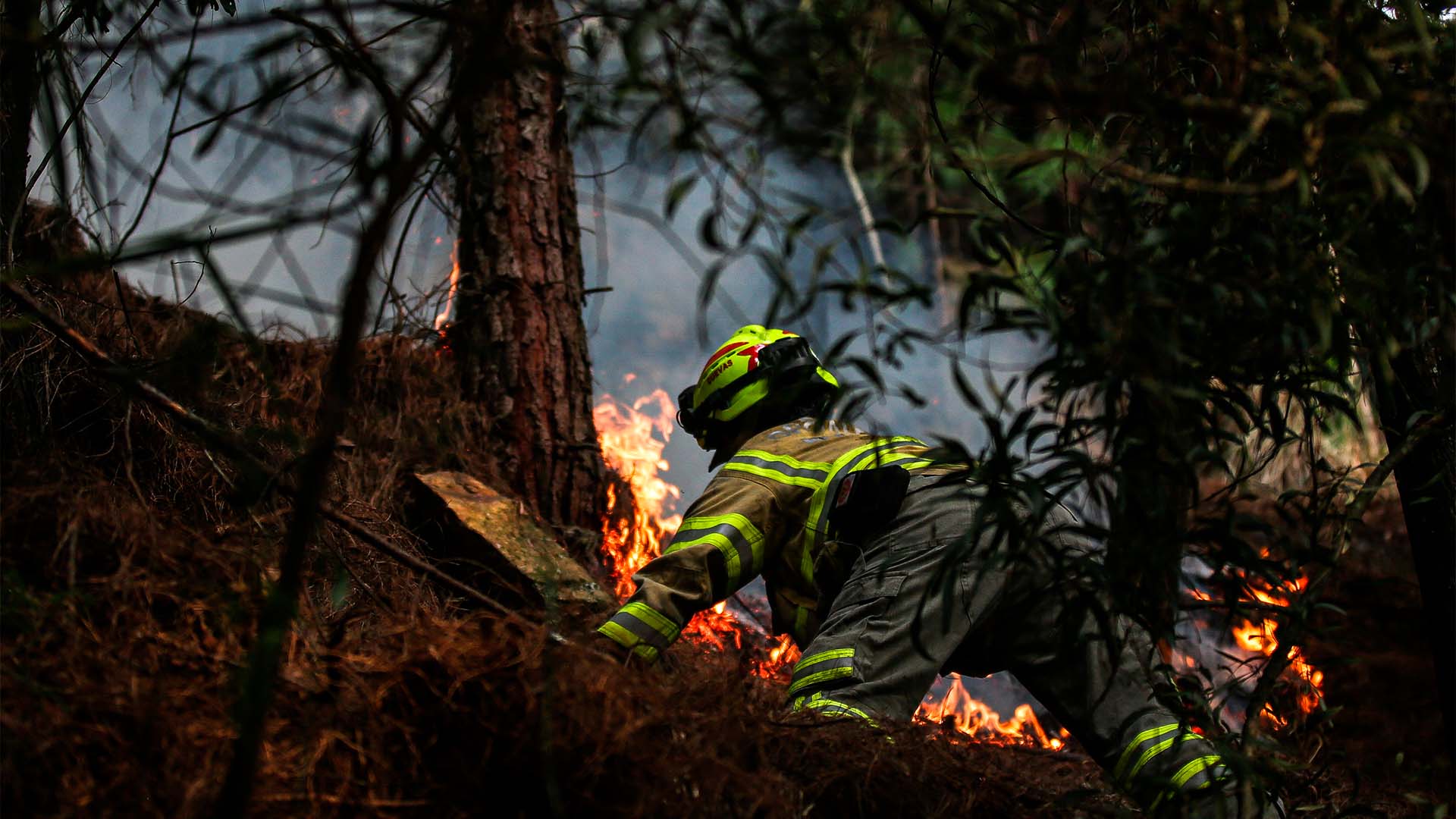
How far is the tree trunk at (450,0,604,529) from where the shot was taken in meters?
4.76

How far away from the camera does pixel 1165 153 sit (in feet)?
7.15

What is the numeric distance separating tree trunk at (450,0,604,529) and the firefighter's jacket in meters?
1.28

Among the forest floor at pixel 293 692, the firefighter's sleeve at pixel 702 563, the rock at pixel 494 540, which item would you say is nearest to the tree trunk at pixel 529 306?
the rock at pixel 494 540

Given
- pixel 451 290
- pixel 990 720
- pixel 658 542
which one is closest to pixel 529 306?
pixel 451 290

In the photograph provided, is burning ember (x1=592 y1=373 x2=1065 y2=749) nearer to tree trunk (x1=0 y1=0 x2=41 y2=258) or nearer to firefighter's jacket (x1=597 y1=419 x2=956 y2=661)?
firefighter's jacket (x1=597 y1=419 x2=956 y2=661)

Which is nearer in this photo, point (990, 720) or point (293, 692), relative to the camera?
point (293, 692)

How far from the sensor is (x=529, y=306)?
16.1ft

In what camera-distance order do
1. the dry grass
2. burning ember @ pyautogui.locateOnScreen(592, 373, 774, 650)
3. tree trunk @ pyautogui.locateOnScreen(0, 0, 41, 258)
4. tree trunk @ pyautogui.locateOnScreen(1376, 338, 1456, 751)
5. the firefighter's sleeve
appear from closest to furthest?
the dry grass → tree trunk @ pyautogui.locateOnScreen(1376, 338, 1456, 751) → tree trunk @ pyautogui.locateOnScreen(0, 0, 41, 258) → the firefighter's sleeve → burning ember @ pyautogui.locateOnScreen(592, 373, 774, 650)

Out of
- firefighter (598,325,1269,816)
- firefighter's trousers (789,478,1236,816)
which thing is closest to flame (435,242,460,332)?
firefighter (598,325,1269,816)

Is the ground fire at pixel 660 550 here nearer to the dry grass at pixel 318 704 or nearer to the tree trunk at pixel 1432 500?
the tree trunk at pixel 1432 500

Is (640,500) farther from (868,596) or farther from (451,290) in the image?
(868,596)

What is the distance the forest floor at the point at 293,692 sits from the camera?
1.86 metres

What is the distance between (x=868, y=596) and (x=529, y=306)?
2.39 m

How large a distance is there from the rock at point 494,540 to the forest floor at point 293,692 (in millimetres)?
788
